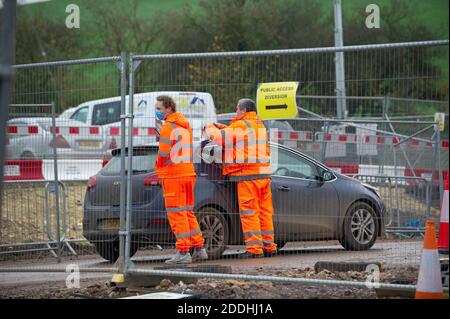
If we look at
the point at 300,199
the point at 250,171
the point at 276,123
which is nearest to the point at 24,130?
the point at 276,123

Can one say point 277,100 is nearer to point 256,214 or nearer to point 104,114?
point 256,214

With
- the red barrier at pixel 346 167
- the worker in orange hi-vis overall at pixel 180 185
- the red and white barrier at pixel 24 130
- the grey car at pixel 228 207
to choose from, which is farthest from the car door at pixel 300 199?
the red and white barrier at pixel 24 130

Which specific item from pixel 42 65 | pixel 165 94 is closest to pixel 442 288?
pixel 165 94

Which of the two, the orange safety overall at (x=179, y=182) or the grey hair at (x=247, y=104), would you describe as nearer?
the orange safety overall at (x=179, y=182)

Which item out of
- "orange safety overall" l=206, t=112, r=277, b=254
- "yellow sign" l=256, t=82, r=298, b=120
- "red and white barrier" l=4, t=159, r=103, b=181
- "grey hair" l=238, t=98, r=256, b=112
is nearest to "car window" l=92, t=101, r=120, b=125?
"red and white barrier" l=4, t=159, r=103, b=181

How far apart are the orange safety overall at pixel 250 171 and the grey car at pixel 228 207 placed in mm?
136

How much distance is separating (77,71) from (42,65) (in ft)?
2.14

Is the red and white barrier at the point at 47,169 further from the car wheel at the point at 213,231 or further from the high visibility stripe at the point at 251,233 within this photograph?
the high visibility stripe at the point at 251,233

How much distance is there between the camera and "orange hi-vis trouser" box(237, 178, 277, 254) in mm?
10312

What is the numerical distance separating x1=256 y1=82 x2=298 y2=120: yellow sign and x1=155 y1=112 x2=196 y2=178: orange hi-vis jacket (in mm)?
1146

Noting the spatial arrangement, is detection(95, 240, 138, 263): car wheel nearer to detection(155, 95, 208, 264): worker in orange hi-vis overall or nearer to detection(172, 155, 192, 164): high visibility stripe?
detection(155, 95, 208, 264): worker in orange hi-vis overall

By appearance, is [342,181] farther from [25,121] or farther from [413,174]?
[25,121]

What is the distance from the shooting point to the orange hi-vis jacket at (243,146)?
401 inches

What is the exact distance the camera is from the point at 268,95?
9531 mm
